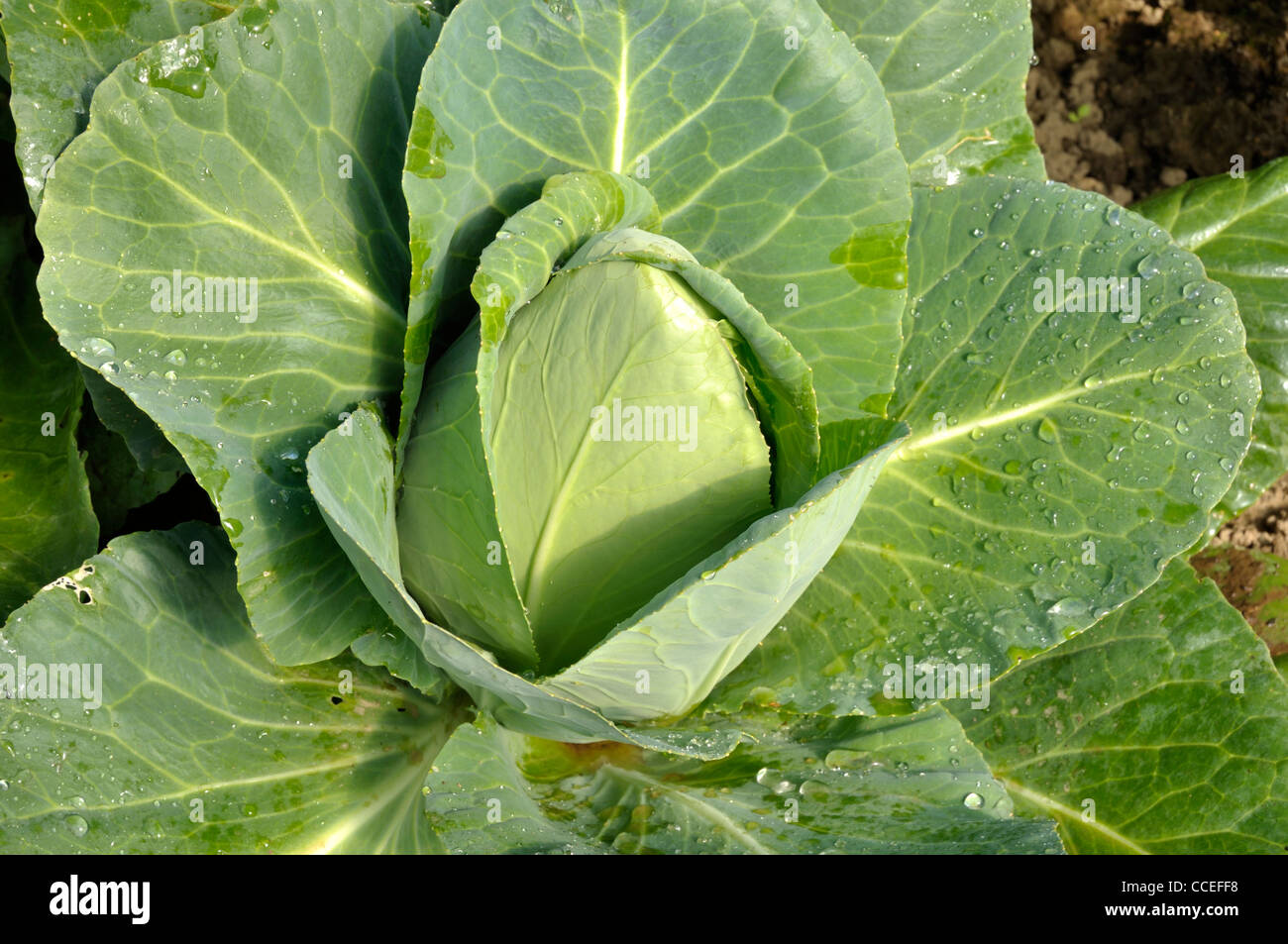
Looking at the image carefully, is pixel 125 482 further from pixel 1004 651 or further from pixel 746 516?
pixel 1004 651

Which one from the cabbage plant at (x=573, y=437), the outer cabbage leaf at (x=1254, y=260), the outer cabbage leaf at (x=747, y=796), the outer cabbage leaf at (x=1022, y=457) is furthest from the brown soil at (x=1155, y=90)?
the outer cabbage leaf at (x=747, y=796)

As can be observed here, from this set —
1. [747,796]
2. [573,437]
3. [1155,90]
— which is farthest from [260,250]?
[1155,90]

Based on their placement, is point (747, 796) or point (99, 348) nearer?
point (99, 348)

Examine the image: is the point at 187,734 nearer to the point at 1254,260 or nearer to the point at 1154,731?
the point at 1154,731

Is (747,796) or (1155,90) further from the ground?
(1155,90)

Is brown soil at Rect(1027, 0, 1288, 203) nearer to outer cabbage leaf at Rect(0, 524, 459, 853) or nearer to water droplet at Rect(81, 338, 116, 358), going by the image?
outer cabbage leaf at Rect(0, 524, 459, 853)

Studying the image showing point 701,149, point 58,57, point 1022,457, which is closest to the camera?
point 58,57
